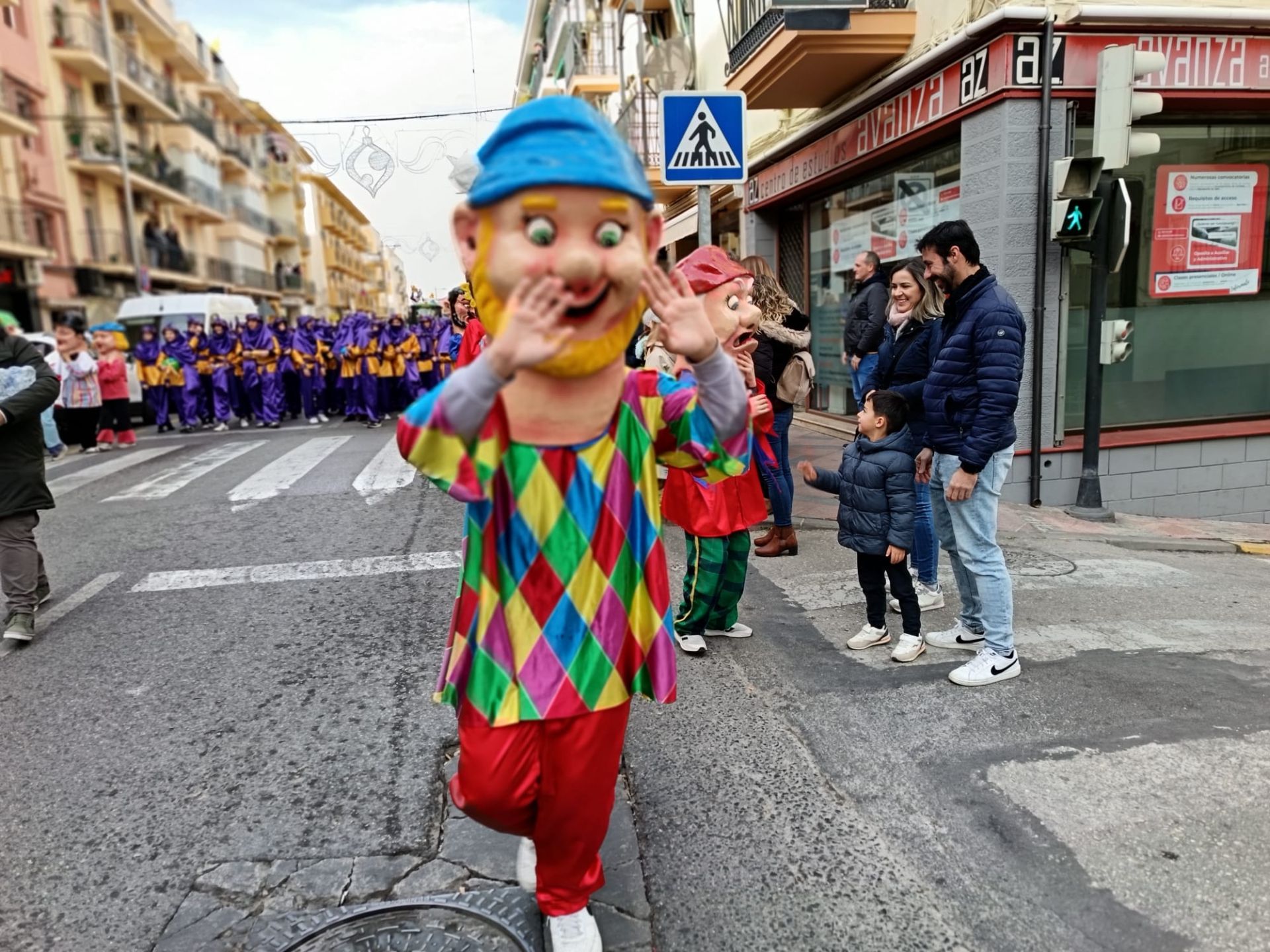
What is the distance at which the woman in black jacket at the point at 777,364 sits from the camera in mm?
4863

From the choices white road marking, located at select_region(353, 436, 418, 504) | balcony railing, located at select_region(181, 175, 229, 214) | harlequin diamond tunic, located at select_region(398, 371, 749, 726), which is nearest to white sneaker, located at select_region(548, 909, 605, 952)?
harlequin diamond tunic, located at select_region(398, 371, 749, 726)

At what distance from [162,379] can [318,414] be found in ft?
7.70

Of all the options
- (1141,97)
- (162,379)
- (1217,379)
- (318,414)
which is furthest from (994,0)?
(162,379)

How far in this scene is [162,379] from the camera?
14.0 m

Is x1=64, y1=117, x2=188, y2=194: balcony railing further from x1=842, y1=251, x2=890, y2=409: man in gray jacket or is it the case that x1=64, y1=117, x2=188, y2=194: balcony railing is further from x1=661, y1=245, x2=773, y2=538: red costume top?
x1=661, y1=245, x2=773, y2=538: red costume top

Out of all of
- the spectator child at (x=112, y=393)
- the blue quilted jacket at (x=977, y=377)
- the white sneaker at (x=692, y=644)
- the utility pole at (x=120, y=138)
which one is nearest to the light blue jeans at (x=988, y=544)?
the blue quilted jacket at (x=977, y=377)

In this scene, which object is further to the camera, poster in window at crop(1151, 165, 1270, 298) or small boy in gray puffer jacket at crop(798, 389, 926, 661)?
poster in window at crop(1151, 165, 1270, 298)

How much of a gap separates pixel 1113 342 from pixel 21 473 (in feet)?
23.5

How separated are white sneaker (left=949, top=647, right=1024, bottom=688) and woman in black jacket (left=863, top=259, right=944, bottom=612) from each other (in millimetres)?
678

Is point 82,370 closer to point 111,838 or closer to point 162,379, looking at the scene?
point 162,379

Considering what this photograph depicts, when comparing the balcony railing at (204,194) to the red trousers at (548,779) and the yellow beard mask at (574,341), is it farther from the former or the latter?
the red trousers at (548,779)

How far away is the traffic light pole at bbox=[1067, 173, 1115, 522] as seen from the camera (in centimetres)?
659

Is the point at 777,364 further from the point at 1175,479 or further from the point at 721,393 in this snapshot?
the point at 1175,479

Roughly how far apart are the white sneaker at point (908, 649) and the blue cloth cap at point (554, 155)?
2.74 m
